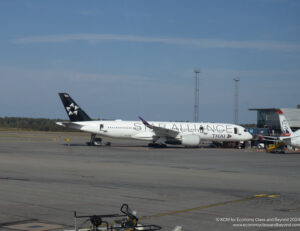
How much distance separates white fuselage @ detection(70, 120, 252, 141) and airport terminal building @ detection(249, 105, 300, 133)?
1803 cm

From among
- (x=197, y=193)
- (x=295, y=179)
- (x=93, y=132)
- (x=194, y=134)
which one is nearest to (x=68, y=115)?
(x=93, y=132)

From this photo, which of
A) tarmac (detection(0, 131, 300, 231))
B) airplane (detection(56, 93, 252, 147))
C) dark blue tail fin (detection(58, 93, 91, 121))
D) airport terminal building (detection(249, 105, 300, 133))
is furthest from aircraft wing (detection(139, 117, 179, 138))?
tarmac (detection(0, 131, 300, 231))

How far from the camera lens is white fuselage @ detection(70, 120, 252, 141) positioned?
172 feet

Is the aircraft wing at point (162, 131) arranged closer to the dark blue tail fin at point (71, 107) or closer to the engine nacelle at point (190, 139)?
the engine nacelle at point (190, 139)

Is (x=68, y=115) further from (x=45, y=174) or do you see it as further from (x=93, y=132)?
(x=45, y=174)

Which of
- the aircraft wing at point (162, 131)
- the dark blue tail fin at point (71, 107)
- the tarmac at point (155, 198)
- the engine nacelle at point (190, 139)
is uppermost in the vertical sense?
the dark blue tail fin at point (71, 107)

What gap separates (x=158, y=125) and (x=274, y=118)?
2949 centimetres

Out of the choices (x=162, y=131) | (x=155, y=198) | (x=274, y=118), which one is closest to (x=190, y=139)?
A: (x=162, y=131)

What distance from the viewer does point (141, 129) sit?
5378 centimetres

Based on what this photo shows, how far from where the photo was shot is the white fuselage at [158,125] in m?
52.6

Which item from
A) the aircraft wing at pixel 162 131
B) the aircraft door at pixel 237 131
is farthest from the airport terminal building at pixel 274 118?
the aircraft wing at pixel 162 131

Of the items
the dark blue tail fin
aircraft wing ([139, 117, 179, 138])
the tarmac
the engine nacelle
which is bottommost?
the tarmac

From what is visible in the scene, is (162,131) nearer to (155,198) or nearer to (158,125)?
(158,125)

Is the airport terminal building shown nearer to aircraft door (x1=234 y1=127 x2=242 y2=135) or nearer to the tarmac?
aircraft door (x1=234 y1=127 x2=242 y2=135)
